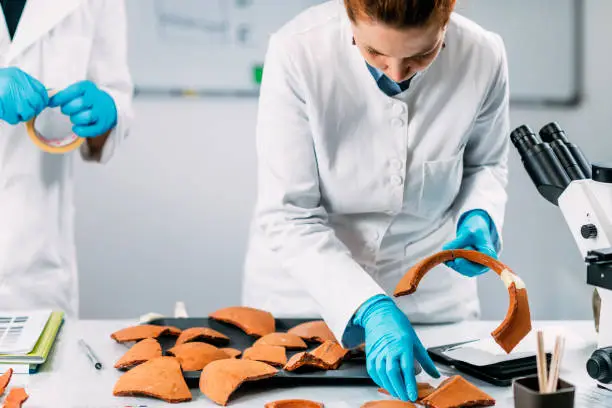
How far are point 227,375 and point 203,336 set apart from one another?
10.6 inches

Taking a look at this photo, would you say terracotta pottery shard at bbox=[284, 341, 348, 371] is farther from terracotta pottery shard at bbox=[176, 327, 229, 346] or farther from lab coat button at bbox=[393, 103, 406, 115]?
lab coat button at bbox=[393, 103, 406, 115]

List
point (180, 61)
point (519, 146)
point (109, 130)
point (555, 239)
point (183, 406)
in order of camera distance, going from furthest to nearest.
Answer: point (555, 239)
point (180, 61)
point (109, 130)
point (519, 146)
point (183, 406)

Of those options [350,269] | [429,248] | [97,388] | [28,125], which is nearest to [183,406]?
[97,388]

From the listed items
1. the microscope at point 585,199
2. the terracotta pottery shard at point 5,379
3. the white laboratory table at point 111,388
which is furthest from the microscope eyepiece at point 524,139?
the terracotta pottery shard at point 5,379

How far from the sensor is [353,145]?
5.93ft

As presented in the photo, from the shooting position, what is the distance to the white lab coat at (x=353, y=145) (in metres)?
1.75

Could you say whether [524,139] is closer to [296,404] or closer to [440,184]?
[440,184]

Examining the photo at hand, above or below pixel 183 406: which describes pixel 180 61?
above

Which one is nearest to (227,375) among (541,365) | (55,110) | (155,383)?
(155,383)

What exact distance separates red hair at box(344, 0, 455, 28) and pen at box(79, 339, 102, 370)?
844 millimetres

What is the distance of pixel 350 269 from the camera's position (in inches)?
66.5

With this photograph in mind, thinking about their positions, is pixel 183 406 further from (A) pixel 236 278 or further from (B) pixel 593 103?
(B) pixel 593 103

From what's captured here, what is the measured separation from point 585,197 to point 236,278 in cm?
219

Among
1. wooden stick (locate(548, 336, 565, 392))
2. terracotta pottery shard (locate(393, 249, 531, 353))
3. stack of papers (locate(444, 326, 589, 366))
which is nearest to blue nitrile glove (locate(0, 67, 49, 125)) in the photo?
terracotta pottery shard (locate(393, 249, 531, 353))
